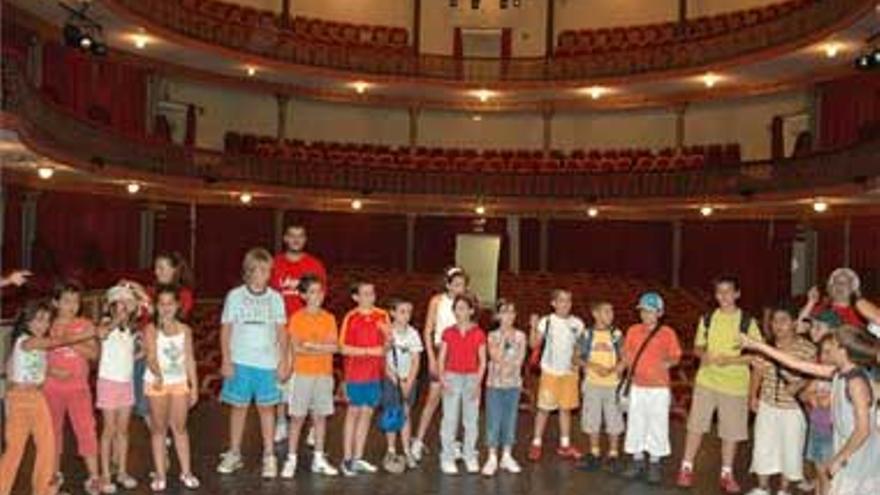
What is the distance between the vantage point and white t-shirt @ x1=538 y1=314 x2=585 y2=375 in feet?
33.6

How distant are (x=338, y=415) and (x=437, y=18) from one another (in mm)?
24404

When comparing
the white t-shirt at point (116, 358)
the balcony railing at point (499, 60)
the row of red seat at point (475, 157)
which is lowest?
the white t-shirt at point (116, 358)

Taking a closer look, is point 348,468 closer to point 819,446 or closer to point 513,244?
point 819,446

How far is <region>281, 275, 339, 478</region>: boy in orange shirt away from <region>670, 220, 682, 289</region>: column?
22674mm

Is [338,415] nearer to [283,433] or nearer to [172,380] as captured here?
[283,433]

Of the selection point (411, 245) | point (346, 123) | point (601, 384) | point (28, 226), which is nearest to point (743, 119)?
point (411, 245)

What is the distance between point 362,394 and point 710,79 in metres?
21.4

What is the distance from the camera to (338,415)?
1253cm

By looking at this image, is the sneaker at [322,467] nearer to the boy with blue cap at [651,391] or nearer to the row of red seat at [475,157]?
the boy with blue cap at [651,391]

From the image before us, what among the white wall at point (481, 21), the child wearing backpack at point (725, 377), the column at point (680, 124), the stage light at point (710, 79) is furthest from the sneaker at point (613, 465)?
the white wall at point (481, 21)

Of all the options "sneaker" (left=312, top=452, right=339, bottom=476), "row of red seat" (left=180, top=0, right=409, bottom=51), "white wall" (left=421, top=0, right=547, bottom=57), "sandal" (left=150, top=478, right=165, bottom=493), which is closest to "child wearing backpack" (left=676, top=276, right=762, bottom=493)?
"sneaker" (left=312, top=452, right=339, bottom=476)

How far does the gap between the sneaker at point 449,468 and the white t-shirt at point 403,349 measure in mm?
880

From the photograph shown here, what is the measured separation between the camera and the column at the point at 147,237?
27.3 m

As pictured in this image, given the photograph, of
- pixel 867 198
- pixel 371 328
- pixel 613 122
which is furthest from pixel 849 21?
pixel 371 328
